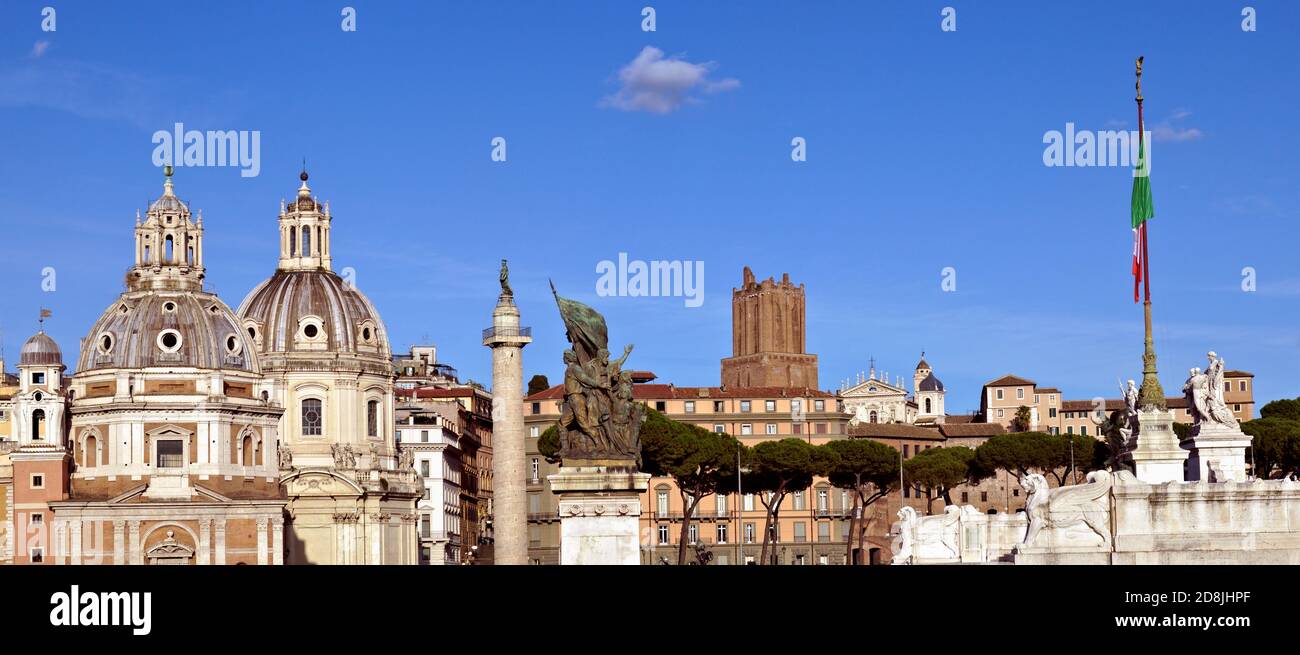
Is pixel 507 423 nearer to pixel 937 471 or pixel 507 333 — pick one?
pixel 507 333

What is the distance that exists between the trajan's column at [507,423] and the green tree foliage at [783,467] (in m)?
33.1

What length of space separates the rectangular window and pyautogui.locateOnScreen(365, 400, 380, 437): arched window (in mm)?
20612

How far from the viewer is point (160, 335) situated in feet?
335

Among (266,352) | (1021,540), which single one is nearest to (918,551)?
(1021,540)

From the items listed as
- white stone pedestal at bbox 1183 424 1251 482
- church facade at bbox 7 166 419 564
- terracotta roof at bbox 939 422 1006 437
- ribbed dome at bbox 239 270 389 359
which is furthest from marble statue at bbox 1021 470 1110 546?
terracotta roof at bbox 939 422 1006 437

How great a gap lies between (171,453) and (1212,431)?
61294 mm

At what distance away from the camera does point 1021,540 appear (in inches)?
1941

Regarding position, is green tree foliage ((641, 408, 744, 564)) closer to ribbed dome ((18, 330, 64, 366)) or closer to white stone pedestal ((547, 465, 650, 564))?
ribbed dome ((18, 330, 64, 366))

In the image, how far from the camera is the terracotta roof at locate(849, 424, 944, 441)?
160375mm

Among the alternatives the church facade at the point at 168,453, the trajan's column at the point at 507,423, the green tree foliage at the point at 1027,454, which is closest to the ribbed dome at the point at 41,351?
the church facade at the point at 168,453

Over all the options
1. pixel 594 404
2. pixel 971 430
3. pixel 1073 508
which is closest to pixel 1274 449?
pixel 971 430
